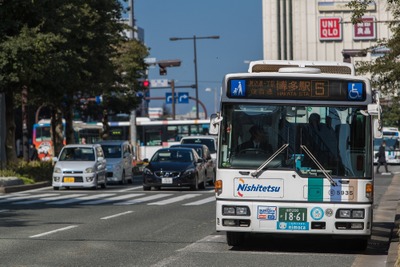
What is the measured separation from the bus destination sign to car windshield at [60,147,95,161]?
72.7 ft

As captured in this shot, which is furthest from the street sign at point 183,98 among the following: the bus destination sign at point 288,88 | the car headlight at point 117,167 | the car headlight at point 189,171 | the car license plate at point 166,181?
the bus destination sign at point 288,88

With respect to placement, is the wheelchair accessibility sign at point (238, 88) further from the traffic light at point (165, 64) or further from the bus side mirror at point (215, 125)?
the traffic light at point (165, 64)

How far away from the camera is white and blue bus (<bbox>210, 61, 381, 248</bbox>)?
14.5m

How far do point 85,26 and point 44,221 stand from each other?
1072 inches

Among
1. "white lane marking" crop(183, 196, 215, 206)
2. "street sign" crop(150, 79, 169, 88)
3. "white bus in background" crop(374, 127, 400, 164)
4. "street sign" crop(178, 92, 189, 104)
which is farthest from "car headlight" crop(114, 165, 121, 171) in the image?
"street sign" crop(150, 79, 169, 88)

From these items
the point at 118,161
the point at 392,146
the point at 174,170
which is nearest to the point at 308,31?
the point at 392,146

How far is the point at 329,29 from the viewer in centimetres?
13175

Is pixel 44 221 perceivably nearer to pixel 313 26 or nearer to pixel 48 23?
pixel 48 23

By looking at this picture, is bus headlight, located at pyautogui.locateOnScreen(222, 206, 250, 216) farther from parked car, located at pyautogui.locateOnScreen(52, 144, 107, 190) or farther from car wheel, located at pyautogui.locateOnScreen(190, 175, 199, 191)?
parked car, located at pyautogui.locateOnScreen(52, 144, 107, 190)

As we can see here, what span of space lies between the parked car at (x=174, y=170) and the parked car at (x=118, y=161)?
5755mm

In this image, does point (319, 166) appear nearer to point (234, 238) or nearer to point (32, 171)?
point (234, 238)

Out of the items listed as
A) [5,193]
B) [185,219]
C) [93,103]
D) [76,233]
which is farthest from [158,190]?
[93,103]

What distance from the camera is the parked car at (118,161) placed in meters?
40.8

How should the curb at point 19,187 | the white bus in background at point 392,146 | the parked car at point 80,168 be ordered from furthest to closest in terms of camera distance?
1. the white bus in background at point 392,146
2. the parked car at point 80,168
3. the curb at point 19,187
